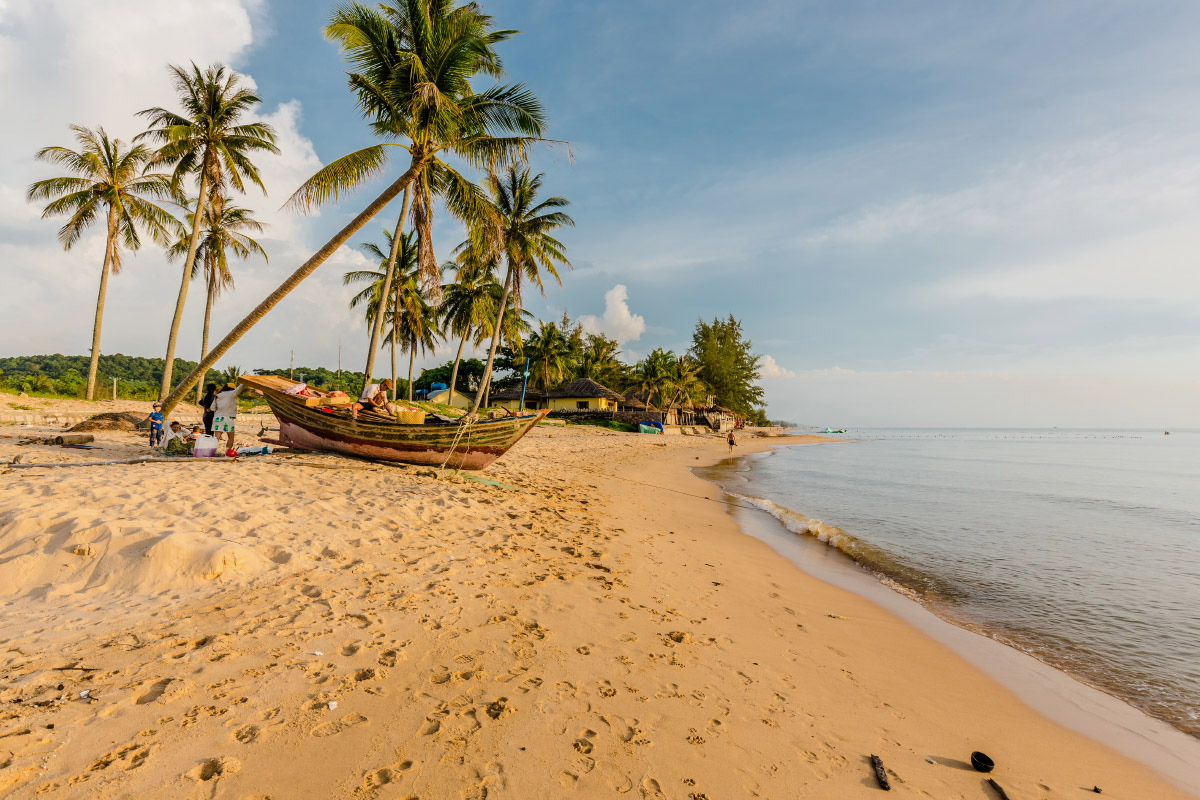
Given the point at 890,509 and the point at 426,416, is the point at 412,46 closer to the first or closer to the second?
the point at 426,416

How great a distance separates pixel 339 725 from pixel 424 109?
12.2 meters

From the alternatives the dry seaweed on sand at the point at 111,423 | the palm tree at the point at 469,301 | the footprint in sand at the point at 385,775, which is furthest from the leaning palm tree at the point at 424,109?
the palm tree at the point at 469,301

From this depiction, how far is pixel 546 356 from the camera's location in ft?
136

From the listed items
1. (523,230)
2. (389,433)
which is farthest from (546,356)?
(389,433)

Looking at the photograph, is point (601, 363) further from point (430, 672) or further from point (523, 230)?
point (430, 672)

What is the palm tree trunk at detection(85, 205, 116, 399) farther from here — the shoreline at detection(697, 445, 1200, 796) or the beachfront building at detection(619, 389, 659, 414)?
the beachfront building at detection(619, 389, 659, 414)

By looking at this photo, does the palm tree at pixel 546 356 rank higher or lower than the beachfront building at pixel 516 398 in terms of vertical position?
higher

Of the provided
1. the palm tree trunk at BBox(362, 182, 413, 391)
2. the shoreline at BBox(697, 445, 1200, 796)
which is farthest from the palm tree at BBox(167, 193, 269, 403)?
the shoreline at BBox(697, 445, 1200, 796)

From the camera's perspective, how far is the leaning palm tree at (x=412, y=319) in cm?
3061

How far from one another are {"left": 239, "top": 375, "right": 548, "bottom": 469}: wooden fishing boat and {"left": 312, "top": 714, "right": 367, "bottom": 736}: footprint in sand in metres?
7.19

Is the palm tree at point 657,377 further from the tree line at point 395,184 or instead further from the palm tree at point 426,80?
the palm tree at point 426,80

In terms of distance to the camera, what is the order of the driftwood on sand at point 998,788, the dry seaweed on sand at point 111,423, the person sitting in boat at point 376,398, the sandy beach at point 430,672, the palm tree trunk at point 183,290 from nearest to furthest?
the sandy beach at point 430,672 < the driftwood on sand at point 998,788 < the person sitting in boat at point 376,398 < the dry seaweed on sand at point 111,423 < the palm tree trunk at point 183,290

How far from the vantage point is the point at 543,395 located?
42.2 metres

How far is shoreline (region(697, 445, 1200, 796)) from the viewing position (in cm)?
370
